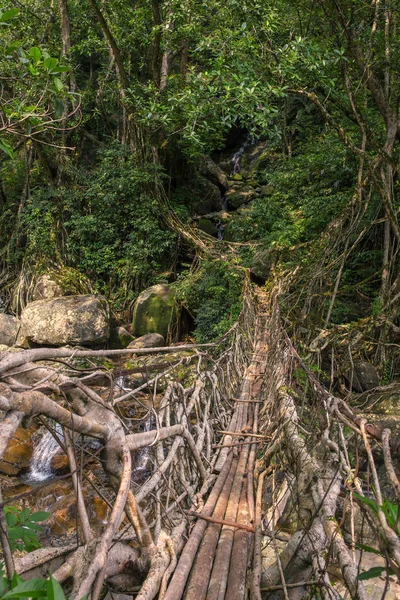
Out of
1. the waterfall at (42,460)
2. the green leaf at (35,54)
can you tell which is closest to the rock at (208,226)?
the waterfall at (42,460)

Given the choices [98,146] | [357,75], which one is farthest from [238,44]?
[98,146]

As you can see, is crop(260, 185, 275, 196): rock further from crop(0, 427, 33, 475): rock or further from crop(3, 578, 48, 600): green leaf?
crop(3, 578, 48, 600): green leaf

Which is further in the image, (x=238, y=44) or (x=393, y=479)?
(x=238, y=44)

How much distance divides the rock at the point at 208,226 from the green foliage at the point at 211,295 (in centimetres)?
271

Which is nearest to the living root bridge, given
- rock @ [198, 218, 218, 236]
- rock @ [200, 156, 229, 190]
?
rock @ [198, 218, 218, 236]

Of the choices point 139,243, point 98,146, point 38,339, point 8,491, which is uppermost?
point 98,146

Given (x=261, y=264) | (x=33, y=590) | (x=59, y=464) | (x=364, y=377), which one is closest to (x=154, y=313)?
(x=261, y=264)

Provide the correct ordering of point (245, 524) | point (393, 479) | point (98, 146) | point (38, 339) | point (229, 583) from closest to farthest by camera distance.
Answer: point (393, 479), point (229, 583), point (245, 524), point (38, 339), point (98, 146)

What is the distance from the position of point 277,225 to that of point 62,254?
4.11m

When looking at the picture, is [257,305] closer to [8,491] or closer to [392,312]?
[392,312]

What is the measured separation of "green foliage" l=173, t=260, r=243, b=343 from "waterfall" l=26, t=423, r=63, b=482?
259 centimetres

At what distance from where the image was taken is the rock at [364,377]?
4.35 metres

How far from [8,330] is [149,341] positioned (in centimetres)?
237

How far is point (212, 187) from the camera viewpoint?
998 centimetres
